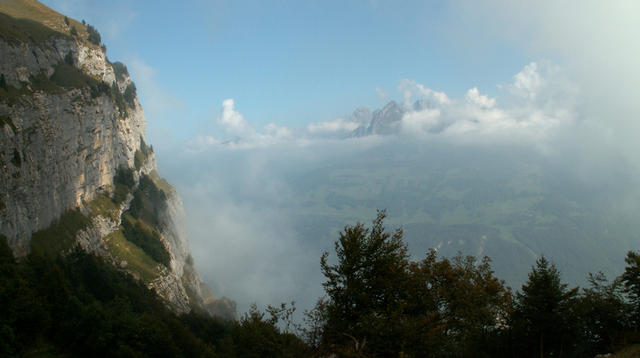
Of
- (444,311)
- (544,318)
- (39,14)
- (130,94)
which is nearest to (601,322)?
(544,318)

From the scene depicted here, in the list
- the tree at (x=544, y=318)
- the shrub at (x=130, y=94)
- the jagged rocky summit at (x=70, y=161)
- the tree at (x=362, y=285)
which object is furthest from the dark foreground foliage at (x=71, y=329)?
the shrub at (x=130, y=94)

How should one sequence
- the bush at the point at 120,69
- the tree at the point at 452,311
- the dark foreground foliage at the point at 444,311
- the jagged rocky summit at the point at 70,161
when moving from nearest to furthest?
the tree at the point at 452,311 < the dark foreground foliage at the point at 444,311 < the jagged rocky summit at the point at 70,161 < the bush at the point at 120,69

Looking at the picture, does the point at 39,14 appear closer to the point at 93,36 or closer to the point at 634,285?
the point at 93,36

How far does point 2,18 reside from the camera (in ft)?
294

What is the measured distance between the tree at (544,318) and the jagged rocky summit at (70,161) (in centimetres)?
7472

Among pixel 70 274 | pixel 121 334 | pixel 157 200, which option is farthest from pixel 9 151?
pixel 157 200

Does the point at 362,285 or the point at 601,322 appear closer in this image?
the point at 362,285

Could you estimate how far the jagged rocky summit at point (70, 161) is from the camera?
204ft

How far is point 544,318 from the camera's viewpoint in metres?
27.1

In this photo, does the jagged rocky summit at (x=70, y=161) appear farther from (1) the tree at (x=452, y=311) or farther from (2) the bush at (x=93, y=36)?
(1) the tree at (x=452, y=311)

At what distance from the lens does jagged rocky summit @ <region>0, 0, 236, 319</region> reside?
204 feet

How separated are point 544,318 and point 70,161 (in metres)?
102

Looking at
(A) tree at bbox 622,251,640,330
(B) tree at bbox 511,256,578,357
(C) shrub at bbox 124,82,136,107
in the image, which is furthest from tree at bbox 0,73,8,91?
(C) shrub at bbox 124,82,136,107

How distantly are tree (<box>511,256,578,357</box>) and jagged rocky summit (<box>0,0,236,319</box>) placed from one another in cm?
7472
